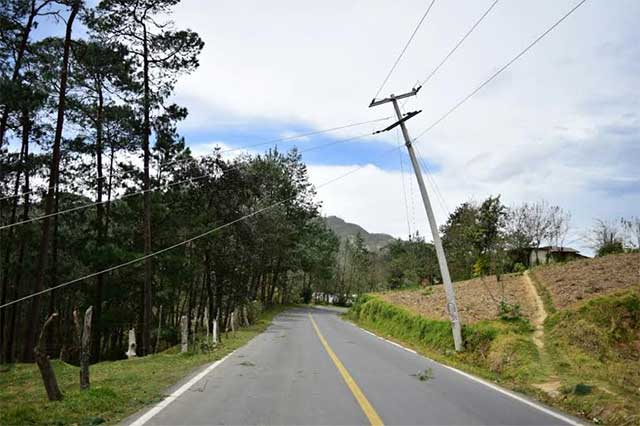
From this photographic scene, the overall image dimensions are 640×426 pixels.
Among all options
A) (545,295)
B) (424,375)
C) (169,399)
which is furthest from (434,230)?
(169,399)

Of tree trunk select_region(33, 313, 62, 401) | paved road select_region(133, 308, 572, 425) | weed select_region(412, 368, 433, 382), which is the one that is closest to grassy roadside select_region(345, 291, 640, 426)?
paved road select_region(133, 308, 572, 425)

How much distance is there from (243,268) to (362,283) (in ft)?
193

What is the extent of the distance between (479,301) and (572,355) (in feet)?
29.8

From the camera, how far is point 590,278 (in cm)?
1720

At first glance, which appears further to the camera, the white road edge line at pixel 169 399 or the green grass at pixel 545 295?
the green grass at pixel 545 295

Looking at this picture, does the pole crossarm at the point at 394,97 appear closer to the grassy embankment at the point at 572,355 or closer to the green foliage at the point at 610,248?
the grassy embankment at the point at 572,355

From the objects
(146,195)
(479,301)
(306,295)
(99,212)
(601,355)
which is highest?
(99,212)

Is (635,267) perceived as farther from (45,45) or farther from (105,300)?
(105,300)

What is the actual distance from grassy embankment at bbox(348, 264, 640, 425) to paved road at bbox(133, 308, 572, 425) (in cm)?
84

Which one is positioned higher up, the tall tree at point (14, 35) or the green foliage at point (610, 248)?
the tall tree at point (14, 35)

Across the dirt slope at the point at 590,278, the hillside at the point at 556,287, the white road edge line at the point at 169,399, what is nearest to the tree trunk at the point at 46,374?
the white road edge line at the point at 169,399

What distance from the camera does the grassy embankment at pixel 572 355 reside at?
7730mm

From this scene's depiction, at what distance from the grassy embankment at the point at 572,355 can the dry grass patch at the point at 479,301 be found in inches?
36.4

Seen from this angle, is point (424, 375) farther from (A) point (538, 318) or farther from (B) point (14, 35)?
(B) point (14, 35)
